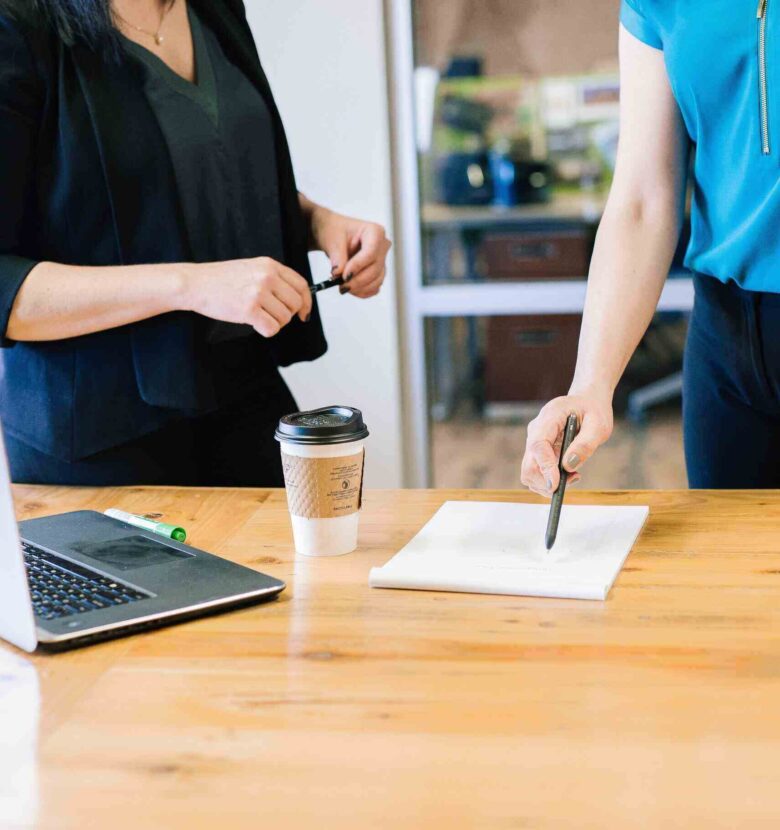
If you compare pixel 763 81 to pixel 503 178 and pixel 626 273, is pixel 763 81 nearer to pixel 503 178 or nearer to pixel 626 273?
pixel 626 273

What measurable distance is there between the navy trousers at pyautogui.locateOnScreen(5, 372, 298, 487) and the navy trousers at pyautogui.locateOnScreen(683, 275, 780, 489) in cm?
60

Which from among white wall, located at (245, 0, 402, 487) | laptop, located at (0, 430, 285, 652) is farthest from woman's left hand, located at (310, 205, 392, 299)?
white wall, located at (245, 0, 402, 487)

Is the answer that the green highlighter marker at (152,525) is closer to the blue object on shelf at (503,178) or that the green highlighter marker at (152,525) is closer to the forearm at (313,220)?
the forearm at (313,220)

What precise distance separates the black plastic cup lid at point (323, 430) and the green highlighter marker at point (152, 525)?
172 millimetres

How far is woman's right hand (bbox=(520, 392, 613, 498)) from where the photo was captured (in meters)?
1.15

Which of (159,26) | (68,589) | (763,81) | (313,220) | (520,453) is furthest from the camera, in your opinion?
(520,453)

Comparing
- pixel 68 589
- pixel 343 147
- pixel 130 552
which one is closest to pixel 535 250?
pixel 343 147

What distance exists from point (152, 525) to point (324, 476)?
8.9 inches

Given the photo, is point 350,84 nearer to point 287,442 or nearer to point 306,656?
point 287,442

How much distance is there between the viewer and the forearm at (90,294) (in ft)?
4.49

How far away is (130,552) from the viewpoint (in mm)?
1137

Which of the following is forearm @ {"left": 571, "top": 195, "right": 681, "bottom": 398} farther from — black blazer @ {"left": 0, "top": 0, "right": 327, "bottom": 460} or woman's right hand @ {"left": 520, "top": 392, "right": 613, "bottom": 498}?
black blazer @ {"left": 0, "top": 0, "right": 327, "bottom": 460}

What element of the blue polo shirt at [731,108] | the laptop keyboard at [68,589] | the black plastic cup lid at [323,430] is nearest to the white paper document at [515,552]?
the black plastic cup lid at [323,430]

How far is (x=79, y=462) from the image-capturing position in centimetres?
150
